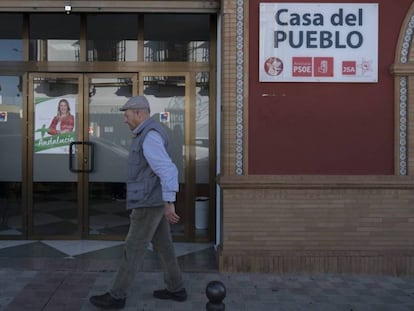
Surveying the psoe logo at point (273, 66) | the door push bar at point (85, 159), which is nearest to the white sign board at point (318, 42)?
the psoe logo at point (273, 66)

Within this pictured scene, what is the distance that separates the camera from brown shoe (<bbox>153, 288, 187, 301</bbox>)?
5.18 m

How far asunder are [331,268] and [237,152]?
1712mm

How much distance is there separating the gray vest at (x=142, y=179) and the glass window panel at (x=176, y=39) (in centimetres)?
271

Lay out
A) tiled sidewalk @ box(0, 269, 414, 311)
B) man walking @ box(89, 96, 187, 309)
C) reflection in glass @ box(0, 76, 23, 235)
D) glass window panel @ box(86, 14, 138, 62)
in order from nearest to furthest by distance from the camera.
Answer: man walking @ box(89, 96, 187, 309)
tiled sidewalk @ box(0, 269, 414, 311)
glass window panel @ box(86, 14, 138, 62)
reflection in glass @ box(0, 76, 23, 235)

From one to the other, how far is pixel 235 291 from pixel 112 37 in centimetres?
390

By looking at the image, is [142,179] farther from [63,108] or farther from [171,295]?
[63,108]

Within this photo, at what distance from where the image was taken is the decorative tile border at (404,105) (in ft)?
20.1

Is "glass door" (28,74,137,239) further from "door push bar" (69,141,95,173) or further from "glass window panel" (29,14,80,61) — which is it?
"glass window panel" (29,14,80,61)

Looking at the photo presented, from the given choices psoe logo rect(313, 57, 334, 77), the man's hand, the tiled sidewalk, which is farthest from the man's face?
psoe logo rect(313, 57, 334, 77)

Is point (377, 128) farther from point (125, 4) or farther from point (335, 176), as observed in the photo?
point (125, 4)

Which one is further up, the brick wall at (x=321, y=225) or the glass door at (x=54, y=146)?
the glass door at (x=54, y=146)

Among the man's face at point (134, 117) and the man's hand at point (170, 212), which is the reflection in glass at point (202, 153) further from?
the man's hand at point (170, 212)

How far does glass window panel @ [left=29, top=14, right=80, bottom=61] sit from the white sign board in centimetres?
278

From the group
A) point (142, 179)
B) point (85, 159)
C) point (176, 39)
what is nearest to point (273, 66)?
point (176, 39)
